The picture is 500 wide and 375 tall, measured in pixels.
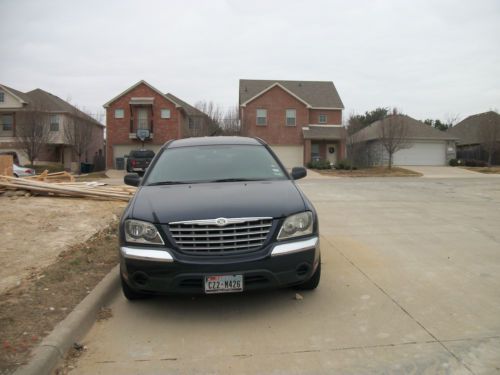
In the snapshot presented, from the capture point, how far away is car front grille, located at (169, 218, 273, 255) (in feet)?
12.7

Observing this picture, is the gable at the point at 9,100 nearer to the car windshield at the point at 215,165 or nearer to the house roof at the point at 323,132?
the house roof at the point at 323,132

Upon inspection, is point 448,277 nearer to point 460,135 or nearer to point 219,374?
point 219,374

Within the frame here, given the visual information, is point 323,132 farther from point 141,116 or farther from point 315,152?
point 141,116

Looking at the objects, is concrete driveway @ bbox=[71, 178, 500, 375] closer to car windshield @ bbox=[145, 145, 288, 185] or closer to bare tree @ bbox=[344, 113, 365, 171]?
car windshield @ bbox=[145, 145, 288, 185]

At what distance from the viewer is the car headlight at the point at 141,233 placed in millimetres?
3941

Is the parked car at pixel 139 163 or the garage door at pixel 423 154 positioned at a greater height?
the garage door at pixel 423 154

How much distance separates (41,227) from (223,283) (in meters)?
4.96

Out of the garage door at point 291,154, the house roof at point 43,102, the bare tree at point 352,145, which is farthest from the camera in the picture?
the garage door at point 291,154

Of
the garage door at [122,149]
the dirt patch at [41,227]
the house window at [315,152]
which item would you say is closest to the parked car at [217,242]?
the dirt patch at [41,227]

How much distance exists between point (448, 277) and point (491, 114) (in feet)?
121

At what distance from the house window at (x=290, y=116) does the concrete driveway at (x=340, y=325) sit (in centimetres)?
3195

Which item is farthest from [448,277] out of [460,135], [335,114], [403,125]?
[460,135]

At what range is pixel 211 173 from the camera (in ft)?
17.0

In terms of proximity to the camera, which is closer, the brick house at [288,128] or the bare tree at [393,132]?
the bare tree at [393,132]
